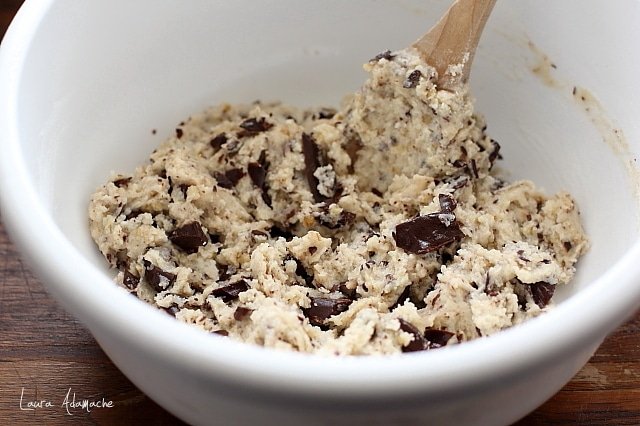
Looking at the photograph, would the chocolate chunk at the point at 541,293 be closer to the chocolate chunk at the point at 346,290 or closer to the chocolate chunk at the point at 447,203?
the chocolate chunk at the point at 447,203

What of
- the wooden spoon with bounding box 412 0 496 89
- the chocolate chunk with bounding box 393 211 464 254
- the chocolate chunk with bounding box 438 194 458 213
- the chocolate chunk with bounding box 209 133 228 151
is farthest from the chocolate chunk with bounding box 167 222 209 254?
the wooden spoon with bounding box 412 0 496 89

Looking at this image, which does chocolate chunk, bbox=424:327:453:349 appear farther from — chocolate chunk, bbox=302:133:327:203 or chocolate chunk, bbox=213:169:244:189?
chocolate chunk, bbox=213:169:244:189

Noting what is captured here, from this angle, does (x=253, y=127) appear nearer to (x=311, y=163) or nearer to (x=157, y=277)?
(x=311, y=163)

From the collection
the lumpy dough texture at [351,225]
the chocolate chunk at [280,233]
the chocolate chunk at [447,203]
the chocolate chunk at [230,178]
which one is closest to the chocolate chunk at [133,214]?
the lumpy dough texture at [351,225]

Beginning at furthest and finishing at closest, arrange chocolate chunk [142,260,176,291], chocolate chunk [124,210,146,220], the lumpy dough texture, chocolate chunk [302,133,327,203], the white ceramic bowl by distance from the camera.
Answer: chocolate chunk [302,133,327,203] < chocolate chunk [124,210,146,220] < chocolate chunk [142,260,176,291] < the lumpy dough texture < the white ceramic bowl

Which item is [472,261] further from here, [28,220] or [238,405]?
[28,220]

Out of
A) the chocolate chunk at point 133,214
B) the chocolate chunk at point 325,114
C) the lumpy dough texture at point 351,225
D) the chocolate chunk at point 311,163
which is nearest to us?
the lumpy dough texture at point 351,225

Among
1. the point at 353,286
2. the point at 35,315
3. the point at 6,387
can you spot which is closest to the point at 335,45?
the point at 353,286
